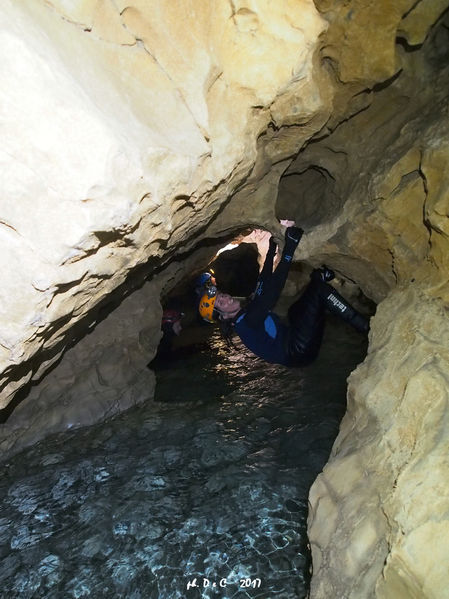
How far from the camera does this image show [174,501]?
3.12m

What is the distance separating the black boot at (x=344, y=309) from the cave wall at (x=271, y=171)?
0.65 metres

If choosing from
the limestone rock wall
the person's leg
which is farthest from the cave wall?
the person's leg

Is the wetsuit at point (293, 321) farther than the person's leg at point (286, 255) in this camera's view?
Yes

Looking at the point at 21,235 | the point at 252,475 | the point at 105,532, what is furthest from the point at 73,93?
the point at 252,475

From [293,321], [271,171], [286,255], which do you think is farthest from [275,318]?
[271,171]

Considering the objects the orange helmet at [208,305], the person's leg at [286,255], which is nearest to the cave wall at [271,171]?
the person's leg at [286,255]

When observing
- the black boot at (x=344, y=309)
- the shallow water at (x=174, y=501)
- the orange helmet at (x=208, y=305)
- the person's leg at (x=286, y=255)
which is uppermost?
the person's leg at (x=286, y=255)

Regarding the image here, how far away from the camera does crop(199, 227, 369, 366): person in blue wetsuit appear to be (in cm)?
411

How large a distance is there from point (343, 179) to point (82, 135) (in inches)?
103

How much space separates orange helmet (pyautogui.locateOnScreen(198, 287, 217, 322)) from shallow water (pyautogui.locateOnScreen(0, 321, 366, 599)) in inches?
47.5

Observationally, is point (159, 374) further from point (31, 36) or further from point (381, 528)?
point (31, 36)

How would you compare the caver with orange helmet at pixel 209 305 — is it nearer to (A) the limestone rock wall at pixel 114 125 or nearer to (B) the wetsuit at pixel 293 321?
(B) the wetsuit at pixel 293 321

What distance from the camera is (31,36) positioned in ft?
4.81

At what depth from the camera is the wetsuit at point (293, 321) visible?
13.5 feet
